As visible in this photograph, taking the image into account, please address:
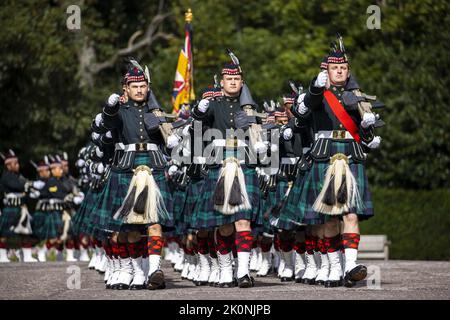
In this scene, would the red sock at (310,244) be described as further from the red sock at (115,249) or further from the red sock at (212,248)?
the red sock at (115,249)

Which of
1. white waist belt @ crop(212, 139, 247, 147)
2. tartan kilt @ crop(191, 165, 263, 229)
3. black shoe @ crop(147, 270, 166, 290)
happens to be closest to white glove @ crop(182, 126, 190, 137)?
tartan kilt @ crop(191, 165, 263, 229)

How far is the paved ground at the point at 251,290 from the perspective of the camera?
1210 cm

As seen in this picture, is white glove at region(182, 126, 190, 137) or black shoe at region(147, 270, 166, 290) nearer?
black shoe at region(147, 270, 166, 290)

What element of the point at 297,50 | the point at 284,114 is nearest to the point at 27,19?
the point at 297,50

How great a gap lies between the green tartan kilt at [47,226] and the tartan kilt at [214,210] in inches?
479

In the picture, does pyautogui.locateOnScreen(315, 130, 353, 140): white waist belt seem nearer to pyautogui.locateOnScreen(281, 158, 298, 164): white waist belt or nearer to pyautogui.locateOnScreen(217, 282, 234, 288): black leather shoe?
pyautogui.locateOnScreen(217, 282, 234, 288): black leather shoe

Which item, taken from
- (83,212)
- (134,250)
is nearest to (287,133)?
(134,250)

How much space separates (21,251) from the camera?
25953 mm

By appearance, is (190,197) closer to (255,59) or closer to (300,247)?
(300,247)

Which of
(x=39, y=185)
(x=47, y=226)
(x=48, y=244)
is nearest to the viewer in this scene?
(x=47, y=226)

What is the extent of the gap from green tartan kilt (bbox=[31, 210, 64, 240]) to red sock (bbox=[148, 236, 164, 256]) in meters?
12.8

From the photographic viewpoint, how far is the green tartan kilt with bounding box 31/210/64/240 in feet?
84.8

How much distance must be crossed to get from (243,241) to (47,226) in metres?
13.0

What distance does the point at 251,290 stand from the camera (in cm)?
1299
